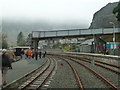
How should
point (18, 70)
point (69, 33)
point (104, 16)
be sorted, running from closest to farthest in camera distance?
point (18, 70) < point (69, 33) < point (104, 16)

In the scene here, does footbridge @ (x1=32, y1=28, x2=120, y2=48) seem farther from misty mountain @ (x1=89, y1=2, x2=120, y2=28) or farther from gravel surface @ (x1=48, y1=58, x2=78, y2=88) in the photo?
misty mountain @ (x1=89, y1=2, x2=120, y2=28)

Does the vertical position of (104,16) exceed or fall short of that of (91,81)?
it exceeds it

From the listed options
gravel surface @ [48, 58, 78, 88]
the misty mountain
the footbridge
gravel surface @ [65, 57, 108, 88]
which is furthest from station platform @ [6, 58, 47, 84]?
the misty mountain

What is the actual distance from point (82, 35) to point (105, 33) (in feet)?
20.7

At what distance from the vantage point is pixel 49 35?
65.4 metres

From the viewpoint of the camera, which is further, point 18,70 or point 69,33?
point 69,33

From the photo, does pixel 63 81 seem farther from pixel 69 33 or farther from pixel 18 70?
pixel 69 33

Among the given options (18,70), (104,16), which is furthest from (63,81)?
(104,16)

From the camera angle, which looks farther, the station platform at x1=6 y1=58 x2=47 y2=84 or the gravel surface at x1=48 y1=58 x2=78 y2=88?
the station platform at x1=6 y1=58 x2=47 y2=84

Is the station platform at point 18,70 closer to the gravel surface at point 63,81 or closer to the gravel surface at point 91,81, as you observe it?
the gravel surface at point 63,81

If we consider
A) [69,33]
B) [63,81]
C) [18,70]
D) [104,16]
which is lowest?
[63,81]

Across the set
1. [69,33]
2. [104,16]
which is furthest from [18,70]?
[104,16]

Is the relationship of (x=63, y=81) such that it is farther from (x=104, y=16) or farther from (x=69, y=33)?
(x=104, y=16)

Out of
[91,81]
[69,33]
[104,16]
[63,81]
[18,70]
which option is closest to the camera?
[91,81]
